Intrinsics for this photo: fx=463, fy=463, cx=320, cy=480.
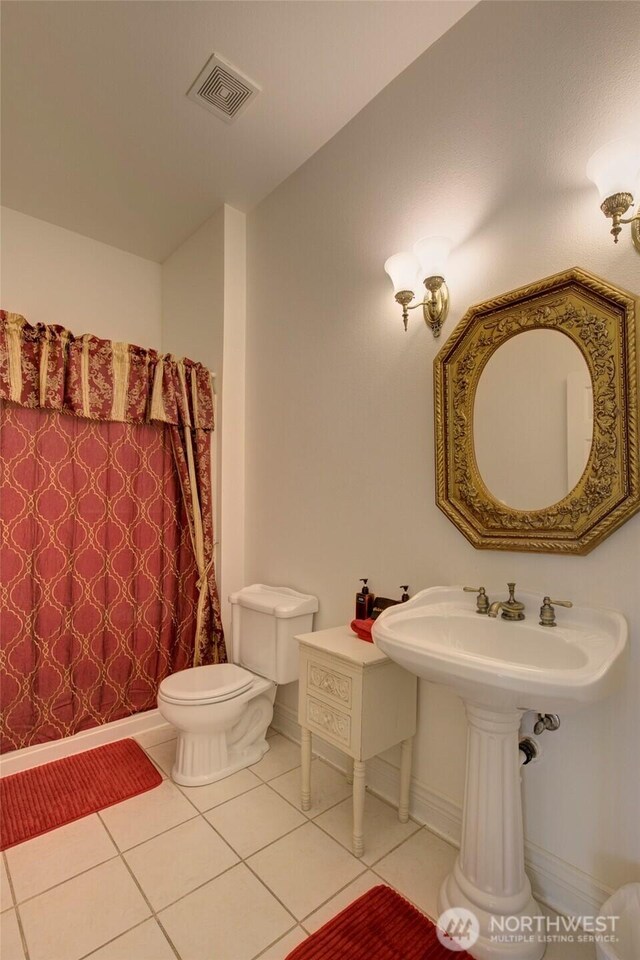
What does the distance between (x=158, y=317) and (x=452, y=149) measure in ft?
7.23

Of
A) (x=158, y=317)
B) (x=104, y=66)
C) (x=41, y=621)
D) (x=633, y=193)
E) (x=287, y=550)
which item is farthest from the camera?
(x=158, y=317)

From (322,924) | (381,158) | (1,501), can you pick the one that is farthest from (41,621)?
(381,158)

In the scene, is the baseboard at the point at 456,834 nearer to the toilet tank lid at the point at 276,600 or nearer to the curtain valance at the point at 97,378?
the toilet tank lid at the point at 276,600

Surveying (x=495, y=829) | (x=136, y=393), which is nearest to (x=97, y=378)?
(x=136, y=393)

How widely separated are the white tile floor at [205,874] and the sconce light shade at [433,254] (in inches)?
77.3

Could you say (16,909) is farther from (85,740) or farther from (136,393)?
(136,393)

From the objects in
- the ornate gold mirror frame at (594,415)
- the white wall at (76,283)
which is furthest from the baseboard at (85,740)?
the white wall at (76,283)

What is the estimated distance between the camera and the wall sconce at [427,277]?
1.60 metres

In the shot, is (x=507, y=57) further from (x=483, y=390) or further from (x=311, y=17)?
(x=483, y=390)

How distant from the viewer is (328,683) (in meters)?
1.66

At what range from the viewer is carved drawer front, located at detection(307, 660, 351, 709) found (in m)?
1.59

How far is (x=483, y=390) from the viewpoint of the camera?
155cm

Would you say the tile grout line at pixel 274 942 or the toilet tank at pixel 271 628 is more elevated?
the toilet tank at pixel 271 628

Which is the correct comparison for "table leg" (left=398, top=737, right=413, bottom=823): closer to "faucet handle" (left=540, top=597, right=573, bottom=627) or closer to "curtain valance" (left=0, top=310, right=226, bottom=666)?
"faucet handle" (left=540, top=597, right=573, bottom=627)
